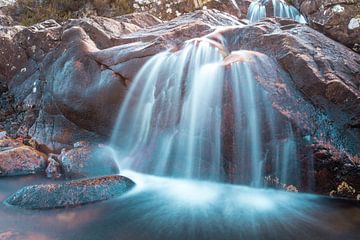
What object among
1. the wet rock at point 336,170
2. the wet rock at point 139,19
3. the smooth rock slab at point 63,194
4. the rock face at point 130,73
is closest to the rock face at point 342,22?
the rock face at point 130,73

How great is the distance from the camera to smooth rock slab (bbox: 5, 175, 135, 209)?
5.40 m

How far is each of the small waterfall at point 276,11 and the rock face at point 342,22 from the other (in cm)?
334

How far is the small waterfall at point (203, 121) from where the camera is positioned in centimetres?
622

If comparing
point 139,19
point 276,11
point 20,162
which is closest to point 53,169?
point 20,162

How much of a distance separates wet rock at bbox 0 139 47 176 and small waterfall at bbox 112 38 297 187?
66.6 inches

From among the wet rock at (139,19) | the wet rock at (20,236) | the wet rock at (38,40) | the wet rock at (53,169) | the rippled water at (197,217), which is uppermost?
the wet rock at (139,19)

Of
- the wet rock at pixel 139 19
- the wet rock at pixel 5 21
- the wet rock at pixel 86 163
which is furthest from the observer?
the wet rock at pixel 5 21

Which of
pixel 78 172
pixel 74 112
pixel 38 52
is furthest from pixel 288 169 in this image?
pixel 38 52

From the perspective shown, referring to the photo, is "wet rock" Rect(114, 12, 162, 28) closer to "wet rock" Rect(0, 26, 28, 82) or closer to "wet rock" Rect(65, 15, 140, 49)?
"wet rock" Rect(65, 15, 140, 49)

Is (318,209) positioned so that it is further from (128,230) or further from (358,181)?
(128,230)

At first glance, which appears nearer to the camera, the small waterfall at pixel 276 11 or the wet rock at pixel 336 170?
the wet rock at pixel 336 170

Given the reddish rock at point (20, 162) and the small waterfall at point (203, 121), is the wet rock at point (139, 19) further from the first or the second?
the reddish rock at point (20, 162)

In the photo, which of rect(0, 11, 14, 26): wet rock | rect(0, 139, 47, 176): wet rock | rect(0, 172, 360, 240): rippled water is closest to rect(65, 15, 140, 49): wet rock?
rect(0, 139, 47, 176): wet rock

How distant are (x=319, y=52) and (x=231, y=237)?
427 centimetres
